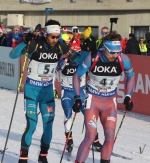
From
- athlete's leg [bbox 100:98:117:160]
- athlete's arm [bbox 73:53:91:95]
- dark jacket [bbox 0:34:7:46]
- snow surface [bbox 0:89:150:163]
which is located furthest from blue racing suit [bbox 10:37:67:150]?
dark jacket [bbox 0:34:7:46]

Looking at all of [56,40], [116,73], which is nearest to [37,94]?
[56,40]

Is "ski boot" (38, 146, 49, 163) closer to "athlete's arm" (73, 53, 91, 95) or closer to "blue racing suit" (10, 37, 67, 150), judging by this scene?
"blue racing suit" (10, 37, 67, 150)

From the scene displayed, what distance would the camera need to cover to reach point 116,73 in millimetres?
6684

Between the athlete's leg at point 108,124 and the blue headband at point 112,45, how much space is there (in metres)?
0.72

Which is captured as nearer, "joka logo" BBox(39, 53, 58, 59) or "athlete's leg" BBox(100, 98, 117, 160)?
"athlete's leg" BBox(100, 98, 117, 160)

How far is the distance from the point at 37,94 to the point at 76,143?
7.47 ft

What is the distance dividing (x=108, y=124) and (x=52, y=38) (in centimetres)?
150

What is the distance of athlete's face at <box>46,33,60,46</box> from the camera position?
7152mm

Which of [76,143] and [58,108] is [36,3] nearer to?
[58,108]

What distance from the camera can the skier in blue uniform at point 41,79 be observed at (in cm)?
719

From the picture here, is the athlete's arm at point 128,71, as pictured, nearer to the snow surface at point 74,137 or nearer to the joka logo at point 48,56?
the joka logo at point 48,56

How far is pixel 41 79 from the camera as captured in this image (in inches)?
291

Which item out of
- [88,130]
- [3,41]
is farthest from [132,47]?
[88,130]

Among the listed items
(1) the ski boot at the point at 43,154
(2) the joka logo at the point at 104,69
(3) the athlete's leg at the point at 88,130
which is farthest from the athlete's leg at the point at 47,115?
(2) the joka logo at the point at 104,69
